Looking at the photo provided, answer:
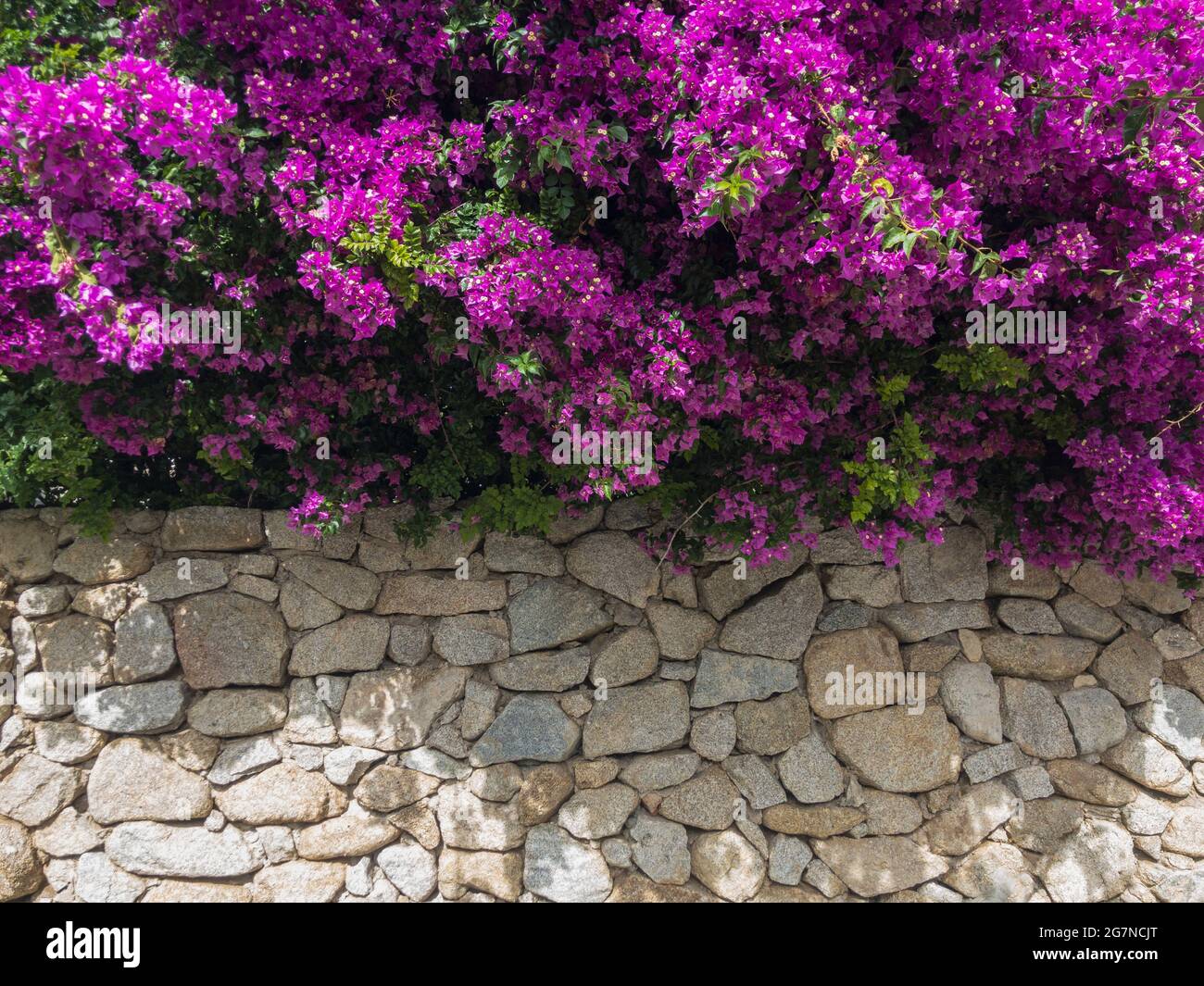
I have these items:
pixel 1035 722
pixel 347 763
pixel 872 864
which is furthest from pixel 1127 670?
pixel 347 763

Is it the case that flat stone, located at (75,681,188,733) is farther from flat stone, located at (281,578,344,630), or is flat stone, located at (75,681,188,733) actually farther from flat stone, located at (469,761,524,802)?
flat stone, located at (469,761,524,802)

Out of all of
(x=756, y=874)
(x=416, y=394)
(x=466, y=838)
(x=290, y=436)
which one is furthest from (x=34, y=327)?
(x=756, y=874)

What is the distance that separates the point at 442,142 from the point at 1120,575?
3154 mm

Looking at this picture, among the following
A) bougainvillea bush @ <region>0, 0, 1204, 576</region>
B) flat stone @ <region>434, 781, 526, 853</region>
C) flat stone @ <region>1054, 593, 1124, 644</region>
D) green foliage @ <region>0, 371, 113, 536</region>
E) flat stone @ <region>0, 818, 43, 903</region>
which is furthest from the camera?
flat stone @ <region>1054, 593, 1124, 644</region>

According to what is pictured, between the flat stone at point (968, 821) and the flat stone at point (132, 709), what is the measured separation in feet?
9.85

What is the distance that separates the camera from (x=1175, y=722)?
11.8 ft

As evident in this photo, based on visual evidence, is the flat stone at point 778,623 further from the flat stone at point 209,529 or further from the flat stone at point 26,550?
the flat stone at point 26,550

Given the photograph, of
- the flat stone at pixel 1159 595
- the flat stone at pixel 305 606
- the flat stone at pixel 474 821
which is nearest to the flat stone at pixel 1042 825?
the flat stone at pixel 1159 595

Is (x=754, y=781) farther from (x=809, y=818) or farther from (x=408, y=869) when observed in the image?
(x=408, y=869)

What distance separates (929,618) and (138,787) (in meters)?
3.18

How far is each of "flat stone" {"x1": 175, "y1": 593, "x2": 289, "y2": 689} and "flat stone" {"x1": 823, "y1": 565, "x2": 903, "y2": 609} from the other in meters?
2.21

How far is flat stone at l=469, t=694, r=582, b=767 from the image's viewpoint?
3260 millimetres

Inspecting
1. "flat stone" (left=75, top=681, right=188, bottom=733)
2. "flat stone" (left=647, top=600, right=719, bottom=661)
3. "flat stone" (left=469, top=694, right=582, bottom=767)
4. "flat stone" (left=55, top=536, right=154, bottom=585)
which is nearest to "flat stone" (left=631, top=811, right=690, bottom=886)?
"flat stone" (left=469, top=694, right=582, bottom=767)

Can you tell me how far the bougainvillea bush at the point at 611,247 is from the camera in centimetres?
249
